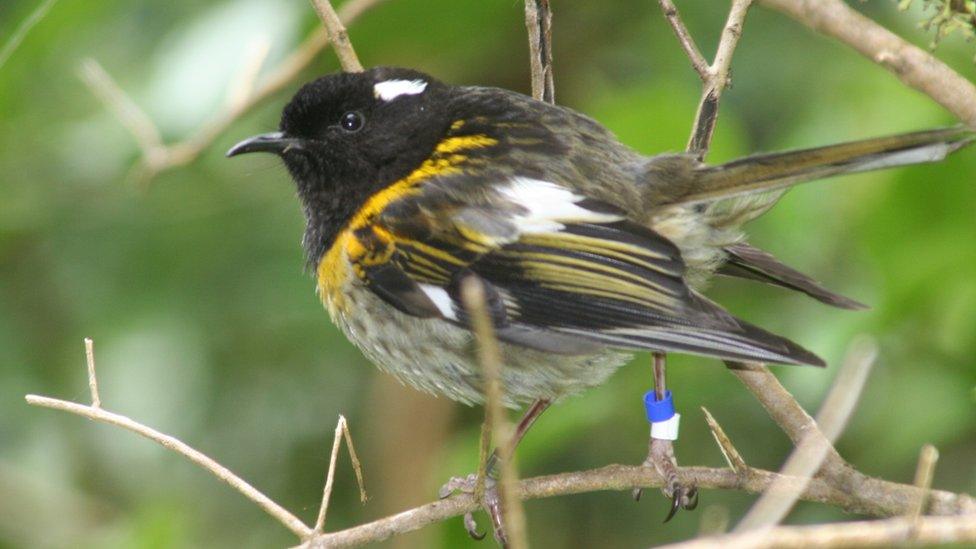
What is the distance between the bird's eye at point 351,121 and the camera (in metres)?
4.30

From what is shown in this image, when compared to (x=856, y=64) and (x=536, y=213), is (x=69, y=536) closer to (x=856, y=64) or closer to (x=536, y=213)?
(x=536, y=213)

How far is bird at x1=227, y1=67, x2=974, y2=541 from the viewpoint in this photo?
3.68 m

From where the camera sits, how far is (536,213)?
3.82 metres

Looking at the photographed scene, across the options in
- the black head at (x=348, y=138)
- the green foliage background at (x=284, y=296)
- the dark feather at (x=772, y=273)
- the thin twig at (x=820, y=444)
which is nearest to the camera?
the thin twig at (x=820, y=444)

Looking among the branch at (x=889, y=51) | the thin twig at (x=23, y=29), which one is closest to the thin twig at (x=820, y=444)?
the branch at (x=889, y=51)

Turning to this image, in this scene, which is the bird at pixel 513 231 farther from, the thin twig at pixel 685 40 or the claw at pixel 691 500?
the thin twig at pixel 685 40

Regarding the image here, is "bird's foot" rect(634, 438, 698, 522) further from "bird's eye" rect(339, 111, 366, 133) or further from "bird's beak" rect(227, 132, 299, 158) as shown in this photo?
"bird's beak" rect(227, 132, 299, 158)

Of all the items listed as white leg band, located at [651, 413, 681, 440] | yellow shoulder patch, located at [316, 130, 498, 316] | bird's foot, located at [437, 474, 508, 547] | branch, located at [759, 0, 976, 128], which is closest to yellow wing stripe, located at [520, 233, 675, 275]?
yellow shoulder patch, located at [316, 130, 498, 316]

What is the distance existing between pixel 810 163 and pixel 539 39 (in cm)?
108

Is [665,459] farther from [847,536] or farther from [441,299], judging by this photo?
[847,536]

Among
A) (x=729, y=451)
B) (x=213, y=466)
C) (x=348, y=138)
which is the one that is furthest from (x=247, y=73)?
(x=729, y=451)

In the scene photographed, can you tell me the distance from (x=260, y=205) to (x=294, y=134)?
1652 mm

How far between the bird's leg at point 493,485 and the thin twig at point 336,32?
48.0 inches

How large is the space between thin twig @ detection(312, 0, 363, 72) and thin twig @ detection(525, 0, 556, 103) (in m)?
0.55
